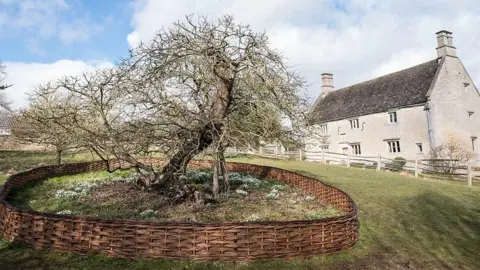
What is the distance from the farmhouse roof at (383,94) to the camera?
31416 mm

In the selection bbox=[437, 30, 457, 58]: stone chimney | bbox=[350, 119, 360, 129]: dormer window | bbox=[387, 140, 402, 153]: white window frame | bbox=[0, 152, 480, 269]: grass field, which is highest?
bbox=[437, 30, 457, 58]: stone chimney

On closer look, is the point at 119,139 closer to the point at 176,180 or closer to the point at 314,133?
the point at 176,180

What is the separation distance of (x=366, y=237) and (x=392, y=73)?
32.9 meters

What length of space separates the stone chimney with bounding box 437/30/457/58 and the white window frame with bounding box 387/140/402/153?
30.8 ft

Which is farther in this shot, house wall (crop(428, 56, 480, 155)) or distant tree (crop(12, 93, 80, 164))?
house wall (crop(428, 56, 480, 155))

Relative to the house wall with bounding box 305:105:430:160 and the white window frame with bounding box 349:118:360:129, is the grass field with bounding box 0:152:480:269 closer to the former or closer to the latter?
the house wall with bounding box 305:105:430:160

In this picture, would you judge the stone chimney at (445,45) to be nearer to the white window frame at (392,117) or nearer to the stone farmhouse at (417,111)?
the stone farmhouse at (417,111)

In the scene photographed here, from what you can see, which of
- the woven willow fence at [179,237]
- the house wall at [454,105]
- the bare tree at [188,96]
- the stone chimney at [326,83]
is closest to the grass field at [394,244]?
the woven willow fence at [179,237]

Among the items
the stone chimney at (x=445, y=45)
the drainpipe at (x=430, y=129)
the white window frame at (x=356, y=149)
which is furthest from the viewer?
the white window frame at (x=356, y=149)

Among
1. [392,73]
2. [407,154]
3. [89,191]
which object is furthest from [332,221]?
[392,73]

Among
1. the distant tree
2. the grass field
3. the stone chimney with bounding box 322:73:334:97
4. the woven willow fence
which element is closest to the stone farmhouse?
the stone chimney with bounding box 322:73:334:97

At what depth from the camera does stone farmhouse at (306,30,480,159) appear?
29766mm

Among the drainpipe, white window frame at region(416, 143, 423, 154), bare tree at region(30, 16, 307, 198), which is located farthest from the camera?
white window frame at region(416, 143, 423, 154)

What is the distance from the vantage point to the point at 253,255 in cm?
683
